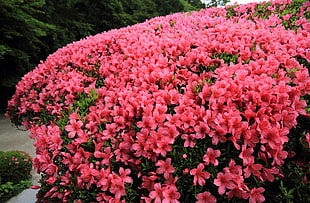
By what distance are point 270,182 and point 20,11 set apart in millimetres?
9377

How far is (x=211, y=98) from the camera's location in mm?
1771

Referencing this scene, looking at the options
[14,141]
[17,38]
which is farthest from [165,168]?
[17,38]

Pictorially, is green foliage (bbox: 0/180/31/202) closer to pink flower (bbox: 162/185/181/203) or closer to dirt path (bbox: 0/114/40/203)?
dirt path (bbox: 0/114/40/203)

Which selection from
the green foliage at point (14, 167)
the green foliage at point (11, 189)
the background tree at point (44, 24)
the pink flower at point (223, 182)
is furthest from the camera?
the background tree at point (44, 24)

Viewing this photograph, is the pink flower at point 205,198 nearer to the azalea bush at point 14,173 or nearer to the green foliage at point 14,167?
the azalea bush at point 14,173

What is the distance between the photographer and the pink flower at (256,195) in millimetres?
1512

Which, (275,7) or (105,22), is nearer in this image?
(275,7)

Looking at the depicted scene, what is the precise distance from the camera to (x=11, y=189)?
5.19 metres

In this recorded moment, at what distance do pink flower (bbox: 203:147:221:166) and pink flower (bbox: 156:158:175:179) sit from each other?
0.70ft

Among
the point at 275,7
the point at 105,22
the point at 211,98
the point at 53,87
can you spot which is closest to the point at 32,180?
the point at 53,87

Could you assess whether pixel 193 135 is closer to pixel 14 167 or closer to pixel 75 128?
pixel 75 128

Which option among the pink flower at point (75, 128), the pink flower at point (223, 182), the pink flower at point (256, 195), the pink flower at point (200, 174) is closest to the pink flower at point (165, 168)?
the pink flower at point (200, 174)

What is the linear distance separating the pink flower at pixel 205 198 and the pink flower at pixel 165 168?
0.72 ft

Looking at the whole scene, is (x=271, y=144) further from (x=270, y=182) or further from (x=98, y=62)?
(x=98, y=62)
